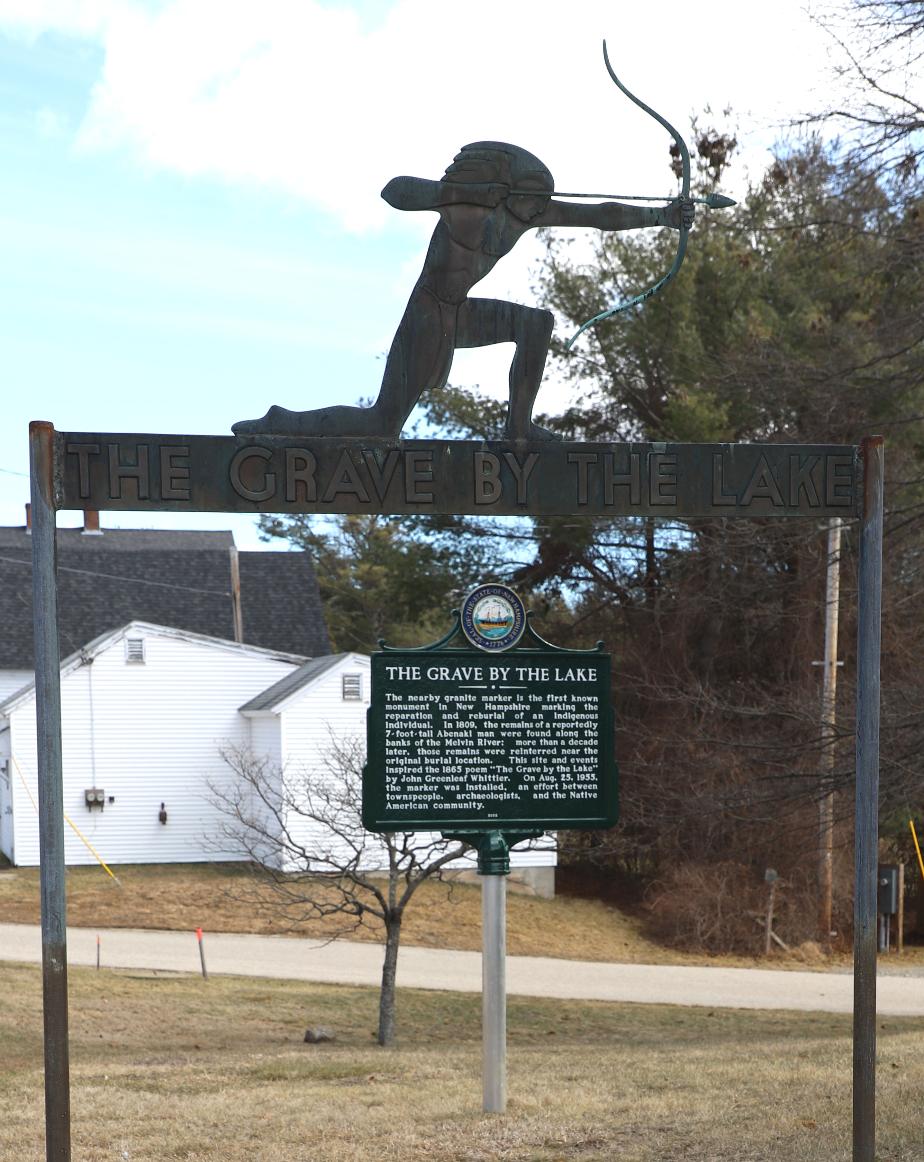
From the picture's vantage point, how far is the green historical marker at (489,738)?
8.84m

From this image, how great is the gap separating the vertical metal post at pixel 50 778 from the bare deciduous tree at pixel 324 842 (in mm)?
8963

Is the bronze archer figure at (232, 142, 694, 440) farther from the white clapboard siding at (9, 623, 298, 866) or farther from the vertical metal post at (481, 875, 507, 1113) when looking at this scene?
the white clapboard siding at (9, 623, 298, 866)

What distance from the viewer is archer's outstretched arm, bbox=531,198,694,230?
5988 millimetres

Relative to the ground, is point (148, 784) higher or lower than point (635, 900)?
higher

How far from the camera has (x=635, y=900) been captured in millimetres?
31969

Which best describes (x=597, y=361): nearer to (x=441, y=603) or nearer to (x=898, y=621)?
(x=441, y=603)

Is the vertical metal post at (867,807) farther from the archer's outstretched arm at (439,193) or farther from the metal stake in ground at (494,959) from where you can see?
the metal stake in ground at (494,959)

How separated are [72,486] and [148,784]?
2643 cm

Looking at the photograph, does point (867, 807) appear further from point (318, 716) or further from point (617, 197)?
point (318, 716)

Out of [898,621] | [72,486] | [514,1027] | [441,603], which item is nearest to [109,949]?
[514,1027]

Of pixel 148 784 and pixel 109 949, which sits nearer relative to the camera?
pixel 109 949

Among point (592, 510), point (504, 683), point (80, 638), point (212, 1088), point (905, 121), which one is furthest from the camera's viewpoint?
point (80, 638)

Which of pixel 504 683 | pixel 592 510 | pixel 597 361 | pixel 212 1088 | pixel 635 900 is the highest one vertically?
pixel 597 361

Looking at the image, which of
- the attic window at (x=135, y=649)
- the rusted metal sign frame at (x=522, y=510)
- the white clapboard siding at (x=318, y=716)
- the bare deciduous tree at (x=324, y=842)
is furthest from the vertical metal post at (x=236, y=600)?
the rusted metal sign frame at (x=522, y=510)
